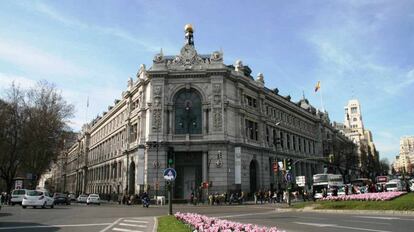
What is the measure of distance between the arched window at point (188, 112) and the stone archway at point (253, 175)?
10.2 meters

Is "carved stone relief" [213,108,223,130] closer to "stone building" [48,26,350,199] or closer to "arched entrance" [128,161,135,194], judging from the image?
"stone building" [48,26,350,199]

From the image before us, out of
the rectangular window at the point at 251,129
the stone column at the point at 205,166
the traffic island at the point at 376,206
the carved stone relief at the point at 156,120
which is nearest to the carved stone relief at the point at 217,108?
the stone column at the point at 205,166

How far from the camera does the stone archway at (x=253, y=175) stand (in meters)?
52.7

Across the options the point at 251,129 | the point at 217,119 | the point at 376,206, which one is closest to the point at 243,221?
the point at 376,206

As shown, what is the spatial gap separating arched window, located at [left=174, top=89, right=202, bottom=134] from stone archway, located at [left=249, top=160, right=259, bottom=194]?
10.2m

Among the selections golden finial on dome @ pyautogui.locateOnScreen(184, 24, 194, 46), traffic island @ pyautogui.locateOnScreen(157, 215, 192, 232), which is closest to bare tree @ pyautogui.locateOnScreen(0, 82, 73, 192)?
golden finial on dome @ pyautogui.locateOnScreen(184, 24, 194, 46)

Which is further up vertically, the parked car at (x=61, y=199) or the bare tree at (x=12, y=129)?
the bare tree at (x=12, y=129)

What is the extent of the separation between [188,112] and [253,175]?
13316 mm

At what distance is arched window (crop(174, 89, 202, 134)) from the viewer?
48406mm

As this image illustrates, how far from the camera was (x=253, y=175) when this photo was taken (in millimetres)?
53469

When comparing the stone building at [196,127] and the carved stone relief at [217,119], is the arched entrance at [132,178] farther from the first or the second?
the carved stone relief at [217,119]

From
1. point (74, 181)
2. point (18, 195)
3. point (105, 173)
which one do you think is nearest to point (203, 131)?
point (18, 195)

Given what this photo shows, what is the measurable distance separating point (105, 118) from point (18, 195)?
37.8m

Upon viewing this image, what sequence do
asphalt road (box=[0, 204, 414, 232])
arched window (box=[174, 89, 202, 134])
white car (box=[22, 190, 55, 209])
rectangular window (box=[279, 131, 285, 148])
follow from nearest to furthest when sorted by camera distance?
asphalt road (box=[0, 204, 414, 232]), white car (box=[22, 190, 55, 209]), arched window (box=[174, 89, 202, 134]), rectangular window (box=[279, 131, 285, 148])
